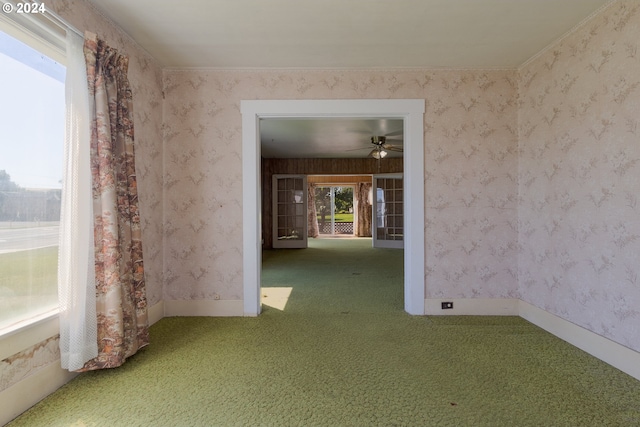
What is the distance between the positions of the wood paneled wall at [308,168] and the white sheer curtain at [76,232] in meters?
7.14

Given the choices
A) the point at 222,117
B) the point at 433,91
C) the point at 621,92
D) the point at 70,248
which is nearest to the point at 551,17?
the point at 621,92

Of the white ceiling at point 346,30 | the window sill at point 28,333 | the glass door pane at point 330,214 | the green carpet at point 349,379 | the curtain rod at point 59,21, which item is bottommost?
the green carpet at point 349,379

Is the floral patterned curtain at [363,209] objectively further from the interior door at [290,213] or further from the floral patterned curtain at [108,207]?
the floral patterned curtain at [108,207]

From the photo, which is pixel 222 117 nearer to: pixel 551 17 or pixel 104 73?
pixel 104 73

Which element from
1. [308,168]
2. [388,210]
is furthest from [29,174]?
[388,210]

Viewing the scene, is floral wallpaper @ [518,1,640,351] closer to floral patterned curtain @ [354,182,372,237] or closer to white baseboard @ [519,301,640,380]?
white baseboard @ [519,301,640,380]

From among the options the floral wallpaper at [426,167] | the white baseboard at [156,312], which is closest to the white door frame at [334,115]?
the floral wallpaper at [426,167]

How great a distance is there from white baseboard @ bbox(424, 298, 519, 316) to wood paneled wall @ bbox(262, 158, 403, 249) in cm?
632

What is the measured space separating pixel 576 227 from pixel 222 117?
328 cm

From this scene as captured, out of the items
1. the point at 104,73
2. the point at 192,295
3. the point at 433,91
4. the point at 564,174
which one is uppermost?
the point at 433,91

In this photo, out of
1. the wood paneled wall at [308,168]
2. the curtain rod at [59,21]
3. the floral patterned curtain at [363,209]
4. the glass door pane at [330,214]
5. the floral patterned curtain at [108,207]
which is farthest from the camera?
the glass door pane at [330,214]

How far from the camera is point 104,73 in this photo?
7.11 ft

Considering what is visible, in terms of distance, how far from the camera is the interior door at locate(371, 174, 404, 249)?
9188 mm

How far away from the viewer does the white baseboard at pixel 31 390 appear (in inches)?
65.5
